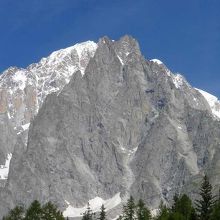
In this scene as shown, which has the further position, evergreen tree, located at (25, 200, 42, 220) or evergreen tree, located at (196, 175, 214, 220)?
evergreen tree, located at (25, 200, 42, 220)

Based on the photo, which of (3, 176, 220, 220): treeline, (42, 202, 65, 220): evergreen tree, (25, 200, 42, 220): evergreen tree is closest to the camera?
(3, 176, 220, 220): treeline

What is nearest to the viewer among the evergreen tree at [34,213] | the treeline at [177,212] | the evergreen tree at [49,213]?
the treeline at [177,212]

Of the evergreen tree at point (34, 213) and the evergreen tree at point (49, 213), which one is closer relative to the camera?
the evergreen tree at point (34, 213)

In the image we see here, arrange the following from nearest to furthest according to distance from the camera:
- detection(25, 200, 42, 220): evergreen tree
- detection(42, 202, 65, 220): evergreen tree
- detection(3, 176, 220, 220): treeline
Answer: detection(3, 176, 220, 220): treeline
detection(25, 200, 42, 220): evergreen tree
detection(42, 202, 65, 220): evergreen tree

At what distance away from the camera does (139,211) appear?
121 metres

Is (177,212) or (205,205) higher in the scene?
(177,212)

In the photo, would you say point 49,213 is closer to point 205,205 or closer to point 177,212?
point 177,212

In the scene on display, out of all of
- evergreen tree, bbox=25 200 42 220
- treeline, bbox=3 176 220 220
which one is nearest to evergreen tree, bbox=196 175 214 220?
treeline, bbox=3 176 220 220

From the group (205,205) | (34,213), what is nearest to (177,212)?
(205,205)

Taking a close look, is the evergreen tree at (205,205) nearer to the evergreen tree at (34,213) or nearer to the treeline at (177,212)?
the treeline at (177,212)

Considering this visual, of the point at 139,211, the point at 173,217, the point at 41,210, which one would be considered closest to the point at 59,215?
the point at 41,210

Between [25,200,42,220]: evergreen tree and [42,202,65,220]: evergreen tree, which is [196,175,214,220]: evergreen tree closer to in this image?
[42,202,65,220]: evergreen tree

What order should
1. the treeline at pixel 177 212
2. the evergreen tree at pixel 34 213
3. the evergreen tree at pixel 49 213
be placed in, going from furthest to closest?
1. the evergreen tree at pixel 49 213
2. the evergreen tree at pixel 34 213
3. the treeline at pixel 177 212

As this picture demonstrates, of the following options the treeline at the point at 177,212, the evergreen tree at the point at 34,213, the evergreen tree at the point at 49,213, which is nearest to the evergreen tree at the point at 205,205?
the treeline at the point at 177,212
